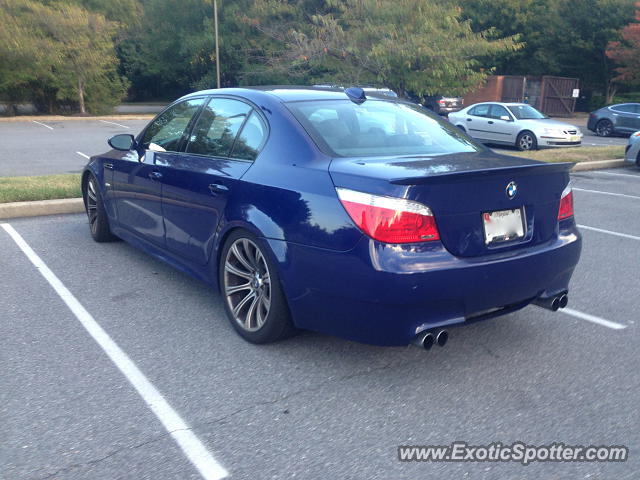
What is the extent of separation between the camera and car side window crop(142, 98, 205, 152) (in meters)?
5.14

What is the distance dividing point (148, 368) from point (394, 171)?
1828 millimetres

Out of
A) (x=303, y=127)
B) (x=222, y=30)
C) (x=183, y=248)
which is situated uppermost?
(x=222, y=30)

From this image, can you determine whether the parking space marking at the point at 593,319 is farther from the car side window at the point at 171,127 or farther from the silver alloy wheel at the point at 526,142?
the silver alloy wheel at the point at 526,142

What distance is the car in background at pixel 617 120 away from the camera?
79.3ft

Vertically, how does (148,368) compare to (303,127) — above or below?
below

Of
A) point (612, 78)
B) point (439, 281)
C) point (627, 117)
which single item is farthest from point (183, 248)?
point (612, 78)

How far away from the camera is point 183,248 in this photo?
4.81 m

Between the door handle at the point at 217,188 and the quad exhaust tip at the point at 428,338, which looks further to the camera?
the door handle at the point at 217,188

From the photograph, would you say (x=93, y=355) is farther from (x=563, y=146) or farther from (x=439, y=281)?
(x=563, y=146)

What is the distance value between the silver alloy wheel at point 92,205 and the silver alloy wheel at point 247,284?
2.85m

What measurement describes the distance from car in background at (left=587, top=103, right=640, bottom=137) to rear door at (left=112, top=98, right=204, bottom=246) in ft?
74.1

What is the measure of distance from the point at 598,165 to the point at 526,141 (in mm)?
3482

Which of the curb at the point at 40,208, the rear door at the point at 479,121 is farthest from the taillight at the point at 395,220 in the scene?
the rear door at the point at 479,121

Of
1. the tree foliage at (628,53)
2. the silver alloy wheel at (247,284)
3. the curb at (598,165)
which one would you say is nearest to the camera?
the silver alloy wheel at (247,284)
